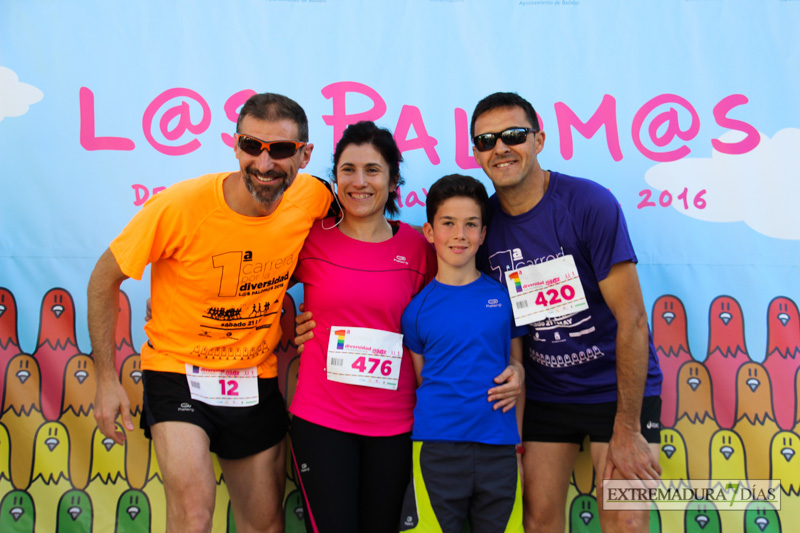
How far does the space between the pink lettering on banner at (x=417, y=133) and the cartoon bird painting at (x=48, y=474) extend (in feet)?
8.46

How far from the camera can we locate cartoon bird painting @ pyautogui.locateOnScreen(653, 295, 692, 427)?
302cm

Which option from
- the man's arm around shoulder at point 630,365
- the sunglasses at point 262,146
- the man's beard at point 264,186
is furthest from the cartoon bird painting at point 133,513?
the man's arm around shoulder at point 630,365

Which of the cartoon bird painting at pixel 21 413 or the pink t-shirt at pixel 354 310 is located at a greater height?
the pink t-shirt at pixel 354 310

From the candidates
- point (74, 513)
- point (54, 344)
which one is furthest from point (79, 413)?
point (74, 513)

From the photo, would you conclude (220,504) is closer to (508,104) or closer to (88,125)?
(88,125)

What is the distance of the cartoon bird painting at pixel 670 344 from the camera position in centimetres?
302

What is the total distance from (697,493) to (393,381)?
1.99 metres

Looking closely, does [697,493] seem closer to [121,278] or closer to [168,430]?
[168,430]

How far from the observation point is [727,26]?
125 inches

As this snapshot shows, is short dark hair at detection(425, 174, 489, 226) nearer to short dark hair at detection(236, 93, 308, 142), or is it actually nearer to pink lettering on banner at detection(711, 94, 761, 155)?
short dark hair at detection(236, 93, 308, 142)

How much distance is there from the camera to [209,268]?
2348 millimetres

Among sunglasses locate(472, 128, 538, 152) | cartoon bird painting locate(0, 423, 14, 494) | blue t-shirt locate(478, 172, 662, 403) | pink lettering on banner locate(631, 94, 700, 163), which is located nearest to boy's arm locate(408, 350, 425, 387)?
blue t-shirt locate(478, 172, 662, 403)

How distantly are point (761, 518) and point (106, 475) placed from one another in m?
3.71

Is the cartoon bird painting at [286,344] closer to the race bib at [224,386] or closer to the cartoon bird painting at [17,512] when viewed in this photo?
the race bib at [224,386]
